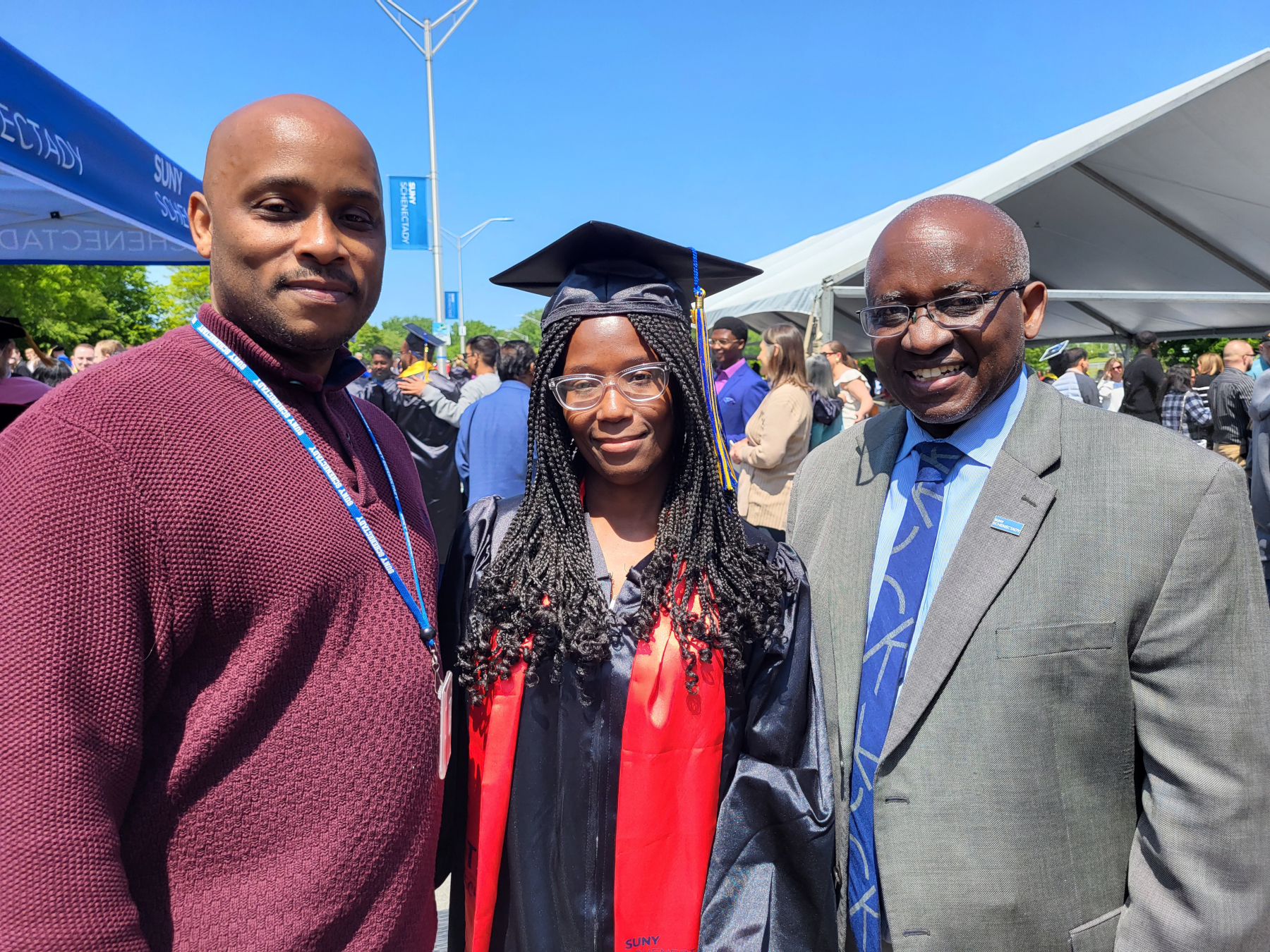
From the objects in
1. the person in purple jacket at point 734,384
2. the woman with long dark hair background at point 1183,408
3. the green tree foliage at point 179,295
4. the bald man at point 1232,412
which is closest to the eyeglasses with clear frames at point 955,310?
the person in purple jacket at point 734,384

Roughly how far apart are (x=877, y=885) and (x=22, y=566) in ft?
4.86

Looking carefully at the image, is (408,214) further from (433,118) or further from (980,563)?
(980,563)

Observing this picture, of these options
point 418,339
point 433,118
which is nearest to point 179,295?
point 433,118

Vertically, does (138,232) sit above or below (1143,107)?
below

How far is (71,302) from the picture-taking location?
1060 inches

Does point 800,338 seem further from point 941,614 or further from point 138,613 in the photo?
point 138,613

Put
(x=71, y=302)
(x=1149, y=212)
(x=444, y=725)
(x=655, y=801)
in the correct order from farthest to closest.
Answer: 1. (x=71, y=302)
2. (x=1149, y=212)
3. (x=655, y=801)
4. (x=444, y=725)

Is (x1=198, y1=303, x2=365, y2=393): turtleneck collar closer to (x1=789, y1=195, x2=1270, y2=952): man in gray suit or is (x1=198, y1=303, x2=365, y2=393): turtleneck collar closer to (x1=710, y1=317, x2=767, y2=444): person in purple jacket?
(x1=789, y1=195, x2=1270, y2=952): man in gray suit

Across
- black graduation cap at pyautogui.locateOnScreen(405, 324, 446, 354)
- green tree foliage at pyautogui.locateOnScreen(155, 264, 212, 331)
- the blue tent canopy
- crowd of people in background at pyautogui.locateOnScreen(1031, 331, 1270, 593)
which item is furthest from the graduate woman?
green tree foliage at pyautogui.locateOnScreen(155, 264, 212, 331)

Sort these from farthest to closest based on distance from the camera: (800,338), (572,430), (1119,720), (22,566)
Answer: (800,338), (572,430), (1119,720), (22,566)

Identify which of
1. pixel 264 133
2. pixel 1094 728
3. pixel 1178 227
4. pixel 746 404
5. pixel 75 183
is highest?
pixel 1178 227

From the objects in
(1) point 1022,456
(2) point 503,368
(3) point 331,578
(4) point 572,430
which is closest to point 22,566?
(3) point 331,578

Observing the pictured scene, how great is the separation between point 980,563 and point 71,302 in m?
32.7

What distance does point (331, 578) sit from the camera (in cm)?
119
